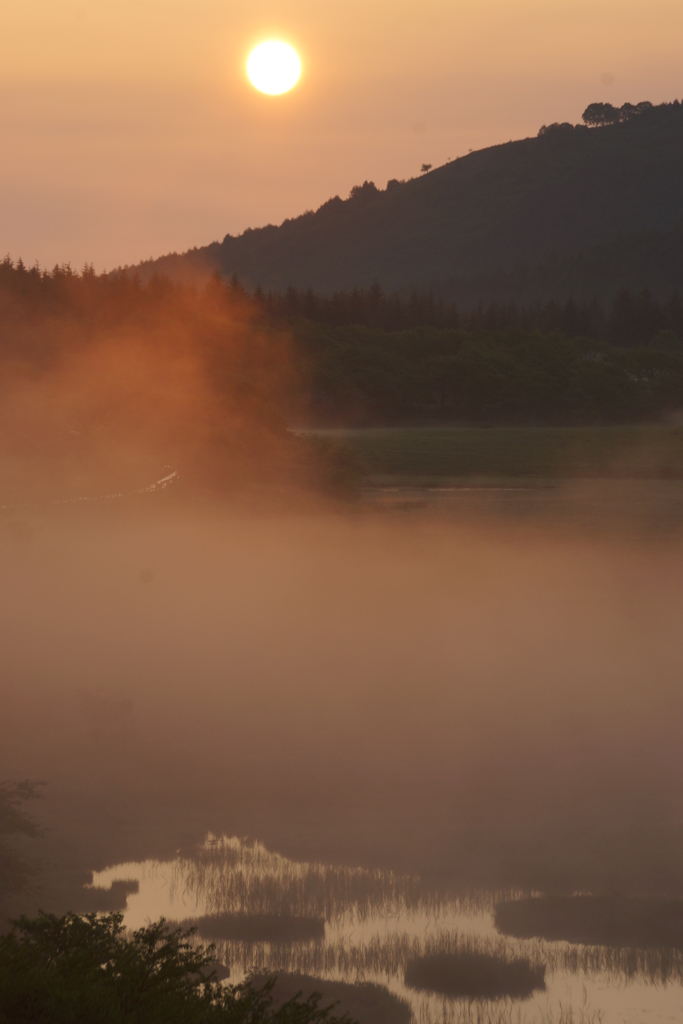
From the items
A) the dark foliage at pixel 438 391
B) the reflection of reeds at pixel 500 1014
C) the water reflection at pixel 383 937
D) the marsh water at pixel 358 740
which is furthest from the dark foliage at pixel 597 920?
the dark foliage at pixel 438 391

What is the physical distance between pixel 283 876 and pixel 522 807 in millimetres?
6162

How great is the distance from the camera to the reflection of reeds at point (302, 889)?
59.7 ft

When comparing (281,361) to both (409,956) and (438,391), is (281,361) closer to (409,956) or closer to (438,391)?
(438,391)

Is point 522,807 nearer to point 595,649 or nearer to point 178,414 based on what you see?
point 595,649

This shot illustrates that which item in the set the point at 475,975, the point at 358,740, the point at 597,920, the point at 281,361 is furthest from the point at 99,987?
the point at 281,361

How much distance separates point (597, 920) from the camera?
1803 cm

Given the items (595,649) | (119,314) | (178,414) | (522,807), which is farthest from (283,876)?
(119,314)

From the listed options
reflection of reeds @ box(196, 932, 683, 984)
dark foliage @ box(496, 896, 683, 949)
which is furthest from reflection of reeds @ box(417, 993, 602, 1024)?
dark foliage @ box(496, 896, 683, 949)

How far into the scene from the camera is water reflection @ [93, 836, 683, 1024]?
15.5 meters

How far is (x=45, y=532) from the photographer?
71.1 metres

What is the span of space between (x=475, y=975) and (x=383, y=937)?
1.63 meters

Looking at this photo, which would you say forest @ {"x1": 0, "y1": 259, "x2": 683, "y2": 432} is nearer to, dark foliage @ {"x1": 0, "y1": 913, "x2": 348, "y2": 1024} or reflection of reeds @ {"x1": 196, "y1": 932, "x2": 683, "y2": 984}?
reflection of reeds @ {"x1": 196, "y1": 932, "x2": 683, "y2": 984}

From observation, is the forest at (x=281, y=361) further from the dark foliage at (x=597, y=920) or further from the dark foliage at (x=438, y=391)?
the dark foliage at (x=597, y=920)

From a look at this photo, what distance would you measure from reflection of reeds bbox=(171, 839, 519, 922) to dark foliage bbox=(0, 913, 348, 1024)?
19.1 feet
